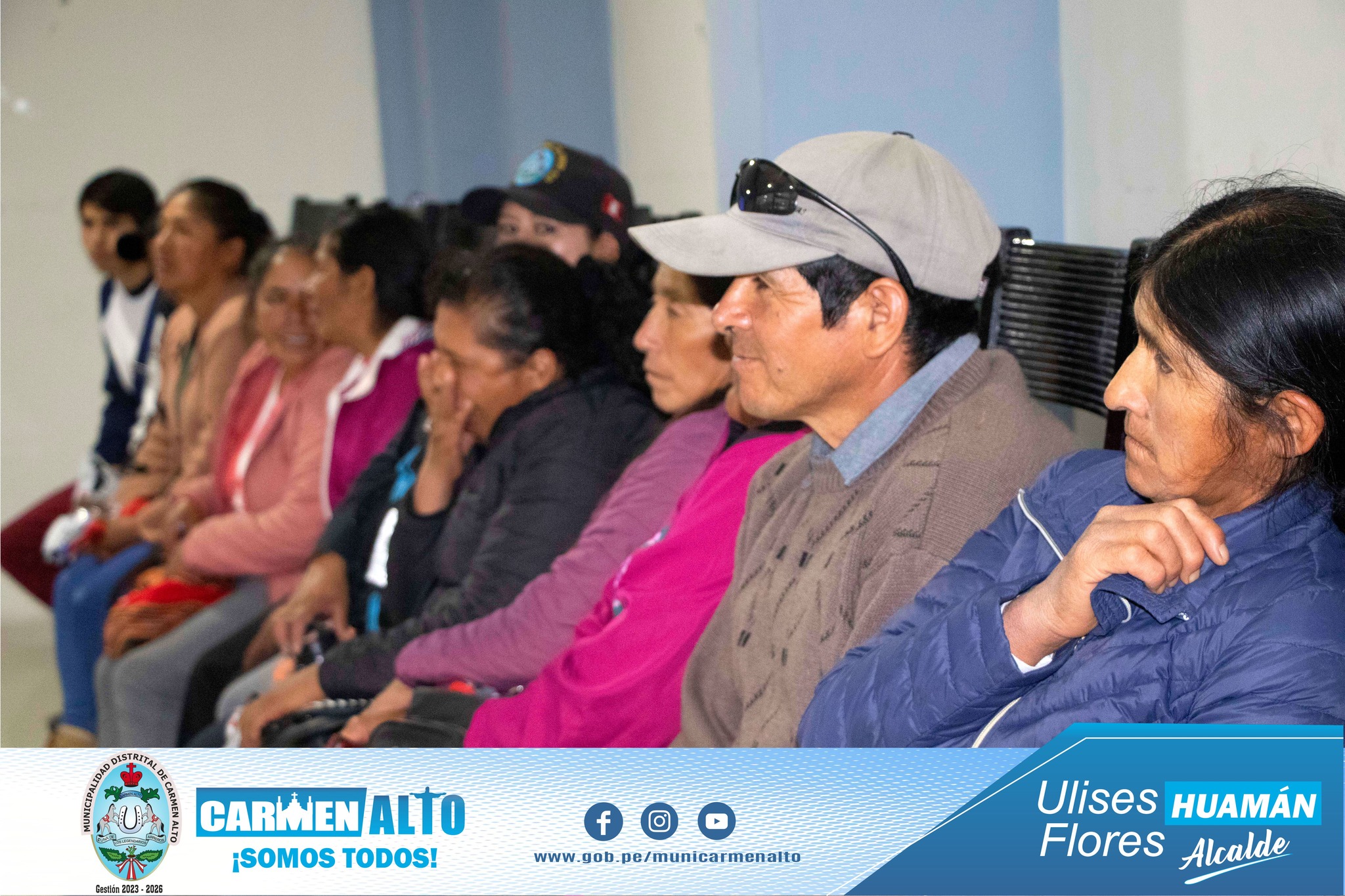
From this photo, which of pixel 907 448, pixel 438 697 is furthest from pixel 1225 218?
pixel 438 697

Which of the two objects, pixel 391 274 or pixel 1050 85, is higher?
pixel 1050 85

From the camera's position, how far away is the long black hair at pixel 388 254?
281cm

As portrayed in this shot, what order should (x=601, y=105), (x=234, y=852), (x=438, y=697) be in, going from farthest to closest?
(x=601, y=105)
(x=438, y=697)
(x=234, y=852)

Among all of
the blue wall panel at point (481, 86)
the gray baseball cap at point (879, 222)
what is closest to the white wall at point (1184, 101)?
the gray baseball cap at point (879, 222)

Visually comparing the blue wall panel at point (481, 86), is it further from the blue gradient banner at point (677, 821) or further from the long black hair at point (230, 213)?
the blue gradient banner at point (677, 821)

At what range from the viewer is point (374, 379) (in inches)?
105

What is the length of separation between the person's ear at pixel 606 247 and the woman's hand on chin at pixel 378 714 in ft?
3.16

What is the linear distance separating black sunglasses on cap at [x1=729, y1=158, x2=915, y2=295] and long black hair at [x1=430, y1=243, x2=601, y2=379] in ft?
2.82

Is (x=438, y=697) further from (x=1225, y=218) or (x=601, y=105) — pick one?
(x=601, y=105)

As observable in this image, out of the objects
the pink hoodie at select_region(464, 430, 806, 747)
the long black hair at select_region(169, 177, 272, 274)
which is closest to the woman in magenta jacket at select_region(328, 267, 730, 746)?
the pink hoodie at select_region(464, 430, 806, 747)

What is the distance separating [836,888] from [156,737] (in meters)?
1.90

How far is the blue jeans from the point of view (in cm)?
291

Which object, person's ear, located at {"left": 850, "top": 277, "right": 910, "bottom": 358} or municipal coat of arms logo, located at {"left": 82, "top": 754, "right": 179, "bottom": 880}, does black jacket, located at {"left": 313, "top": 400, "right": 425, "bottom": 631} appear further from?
person's ear, located at {"left": 850, "top": 277, "right": 910, "bottom": 358}

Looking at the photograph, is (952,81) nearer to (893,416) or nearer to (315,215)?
(893,416)
